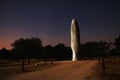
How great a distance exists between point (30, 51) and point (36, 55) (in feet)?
8.71

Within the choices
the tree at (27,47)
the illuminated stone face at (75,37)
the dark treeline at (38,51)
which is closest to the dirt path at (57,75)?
the illuminated stone face at (75,37)

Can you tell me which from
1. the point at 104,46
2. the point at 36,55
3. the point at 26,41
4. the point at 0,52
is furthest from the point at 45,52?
the point at 104,46

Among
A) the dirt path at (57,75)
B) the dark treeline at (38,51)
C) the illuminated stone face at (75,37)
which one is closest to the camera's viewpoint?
the dirt path at (57,75)

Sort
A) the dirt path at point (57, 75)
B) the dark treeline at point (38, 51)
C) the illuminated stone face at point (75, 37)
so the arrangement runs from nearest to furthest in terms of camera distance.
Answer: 1. the dirt path at point (57, 75)
2. the illuminated stone face at point (75, 37)
3. the dark treeline at point (38, 51)

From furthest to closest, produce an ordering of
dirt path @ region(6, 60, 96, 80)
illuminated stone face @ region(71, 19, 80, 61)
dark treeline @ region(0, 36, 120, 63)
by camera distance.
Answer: dark treeline @ region(0, 36, 120, 63)
illuminated stone face @ region(71, 19, 80, 61)
dirt path @ region(6, 60, 96, 80)

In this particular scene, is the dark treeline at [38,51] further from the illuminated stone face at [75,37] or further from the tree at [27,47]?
the illuminated stone face at [75,37]

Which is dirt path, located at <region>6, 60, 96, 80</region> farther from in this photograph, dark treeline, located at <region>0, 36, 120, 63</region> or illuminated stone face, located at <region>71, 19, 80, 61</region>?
dark treeline, located at <region>0, 36, 120, 63</region>

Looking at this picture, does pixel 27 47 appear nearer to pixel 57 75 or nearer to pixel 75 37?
pixel 75 37

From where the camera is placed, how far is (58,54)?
72.3 m

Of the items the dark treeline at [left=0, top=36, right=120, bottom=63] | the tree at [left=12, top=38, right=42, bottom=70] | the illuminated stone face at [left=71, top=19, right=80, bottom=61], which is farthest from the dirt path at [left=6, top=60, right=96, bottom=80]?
the tree at [left=12, top=38, right=42, bottom=70]

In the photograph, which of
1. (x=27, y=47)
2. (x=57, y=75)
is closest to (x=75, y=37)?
(x=57, y=75)

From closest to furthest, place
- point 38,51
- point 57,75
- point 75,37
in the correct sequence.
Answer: point 57,75, point 75,37, point 38,51

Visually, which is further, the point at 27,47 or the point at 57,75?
the point at 27,47

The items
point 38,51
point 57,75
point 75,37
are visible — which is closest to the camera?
point 57,75
